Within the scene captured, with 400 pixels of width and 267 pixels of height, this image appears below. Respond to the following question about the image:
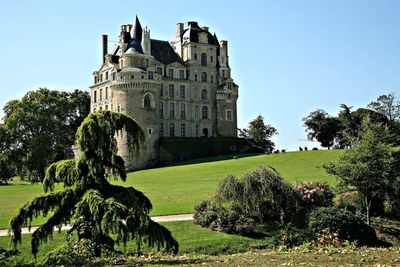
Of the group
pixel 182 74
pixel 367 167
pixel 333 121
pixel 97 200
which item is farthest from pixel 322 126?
pixel 97 200

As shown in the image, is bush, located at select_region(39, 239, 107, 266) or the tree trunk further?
the tree trunk

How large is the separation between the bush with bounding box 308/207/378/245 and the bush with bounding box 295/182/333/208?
306 centimetres

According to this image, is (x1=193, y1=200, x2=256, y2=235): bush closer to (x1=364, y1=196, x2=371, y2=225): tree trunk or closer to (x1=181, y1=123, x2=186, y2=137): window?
(x1=364, y1=196, x2=371, y2=225): tree trunk

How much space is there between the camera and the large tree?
209 ft

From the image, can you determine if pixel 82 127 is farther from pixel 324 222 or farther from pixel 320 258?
pixel 324 222

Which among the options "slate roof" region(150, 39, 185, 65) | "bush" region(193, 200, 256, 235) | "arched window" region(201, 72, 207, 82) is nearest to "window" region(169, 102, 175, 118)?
"slate roof" region(150, 39, 185, 65)

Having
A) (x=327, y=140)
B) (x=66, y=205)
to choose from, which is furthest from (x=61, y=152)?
(x=66, y=205)

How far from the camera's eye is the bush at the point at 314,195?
24.8 meters

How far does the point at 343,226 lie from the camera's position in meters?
20.6

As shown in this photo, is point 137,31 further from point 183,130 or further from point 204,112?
point 204,112

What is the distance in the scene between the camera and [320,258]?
12.5 meters

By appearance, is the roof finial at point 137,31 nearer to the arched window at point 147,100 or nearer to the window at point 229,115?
the arched window at point 147,100

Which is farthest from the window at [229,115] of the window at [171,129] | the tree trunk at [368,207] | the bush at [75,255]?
the bush at [75,255]

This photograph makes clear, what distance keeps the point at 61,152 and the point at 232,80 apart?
2407cm
